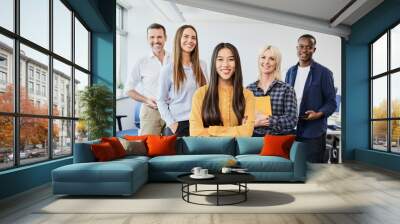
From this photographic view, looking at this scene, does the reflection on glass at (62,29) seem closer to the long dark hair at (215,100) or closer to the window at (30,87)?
the window at (30,87)

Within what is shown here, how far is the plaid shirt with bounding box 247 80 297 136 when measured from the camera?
26.6 feet

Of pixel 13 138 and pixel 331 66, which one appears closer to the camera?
pixel 13 138

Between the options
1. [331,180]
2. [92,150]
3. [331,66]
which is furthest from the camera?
[331,66]

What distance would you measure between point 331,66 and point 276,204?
17.4 ft

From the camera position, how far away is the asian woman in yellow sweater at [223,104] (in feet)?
25.3

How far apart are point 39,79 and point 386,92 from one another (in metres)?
7.12

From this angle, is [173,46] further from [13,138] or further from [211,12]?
[13,138]

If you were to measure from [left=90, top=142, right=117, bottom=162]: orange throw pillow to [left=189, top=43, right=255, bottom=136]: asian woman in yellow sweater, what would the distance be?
2.27m

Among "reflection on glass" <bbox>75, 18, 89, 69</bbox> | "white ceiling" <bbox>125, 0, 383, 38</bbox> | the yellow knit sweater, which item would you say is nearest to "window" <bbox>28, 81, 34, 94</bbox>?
"reflection on glass" <bbox>75, 18, 89, 69</bbox>

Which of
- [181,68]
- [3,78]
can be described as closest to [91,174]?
[3,78]

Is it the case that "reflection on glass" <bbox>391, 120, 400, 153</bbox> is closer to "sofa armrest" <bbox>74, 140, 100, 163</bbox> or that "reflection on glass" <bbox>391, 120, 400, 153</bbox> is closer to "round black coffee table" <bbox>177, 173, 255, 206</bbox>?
"round black coffee table" <bbox>177, 173, 255, 206</bbox>

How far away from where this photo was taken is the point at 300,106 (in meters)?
8.52

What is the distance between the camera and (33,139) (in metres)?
5.94

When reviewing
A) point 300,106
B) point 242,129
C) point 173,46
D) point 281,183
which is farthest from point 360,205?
point 173,46
